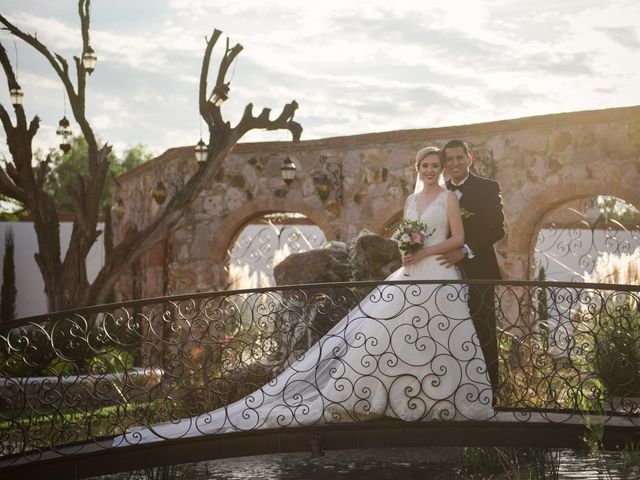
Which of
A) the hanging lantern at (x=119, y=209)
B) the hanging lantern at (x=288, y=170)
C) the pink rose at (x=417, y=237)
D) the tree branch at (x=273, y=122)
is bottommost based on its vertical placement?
the pink rose at (x=417, y=237)

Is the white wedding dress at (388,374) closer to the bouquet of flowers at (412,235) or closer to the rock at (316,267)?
the bouquet of flowers at (412,235)

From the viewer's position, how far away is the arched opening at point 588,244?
12.2m

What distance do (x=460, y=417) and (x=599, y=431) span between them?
103 centimetres

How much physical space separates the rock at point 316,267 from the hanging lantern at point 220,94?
520 centimetres

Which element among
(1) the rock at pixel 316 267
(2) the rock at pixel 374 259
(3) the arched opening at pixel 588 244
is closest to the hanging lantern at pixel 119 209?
(3) the arched opening at pixel 588 244

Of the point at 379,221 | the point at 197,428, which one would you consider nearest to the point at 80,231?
the point at 379,221

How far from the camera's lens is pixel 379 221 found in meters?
15.6

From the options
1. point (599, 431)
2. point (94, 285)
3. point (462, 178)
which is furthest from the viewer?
point (94, 285)

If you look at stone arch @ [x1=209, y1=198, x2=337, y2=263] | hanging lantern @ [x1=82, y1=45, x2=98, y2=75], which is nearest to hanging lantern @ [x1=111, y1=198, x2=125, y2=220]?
stone arch @ [x1=209, y1=198, x2=337, y2=263]

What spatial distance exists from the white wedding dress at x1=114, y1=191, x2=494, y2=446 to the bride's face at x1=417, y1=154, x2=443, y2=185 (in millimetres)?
189

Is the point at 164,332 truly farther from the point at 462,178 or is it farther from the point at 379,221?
the point at 462,178

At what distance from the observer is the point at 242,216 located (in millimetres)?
16953

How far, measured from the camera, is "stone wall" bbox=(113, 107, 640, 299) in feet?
43.8

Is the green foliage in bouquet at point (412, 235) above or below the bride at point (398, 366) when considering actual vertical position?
above
